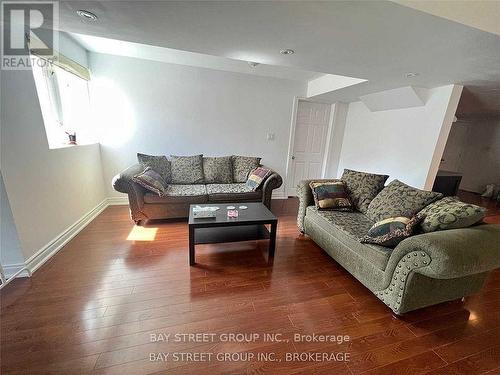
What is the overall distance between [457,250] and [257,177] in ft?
7.87

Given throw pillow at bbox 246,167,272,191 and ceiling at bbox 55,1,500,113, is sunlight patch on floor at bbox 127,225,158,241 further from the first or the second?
ceiling at bbox 55,1,500,113

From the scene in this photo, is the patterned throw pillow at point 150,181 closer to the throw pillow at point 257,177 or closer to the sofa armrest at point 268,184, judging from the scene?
the throw pillow at point 257,177

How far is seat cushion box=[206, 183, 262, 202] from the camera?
3.08 m

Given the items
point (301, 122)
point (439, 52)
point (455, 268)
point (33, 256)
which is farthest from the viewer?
point (301, 122)

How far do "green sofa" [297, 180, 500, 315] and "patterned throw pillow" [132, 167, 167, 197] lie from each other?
7.43ft

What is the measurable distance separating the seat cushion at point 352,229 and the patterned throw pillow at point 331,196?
73 millimetres

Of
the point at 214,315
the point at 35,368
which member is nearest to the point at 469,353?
the point at 214,315

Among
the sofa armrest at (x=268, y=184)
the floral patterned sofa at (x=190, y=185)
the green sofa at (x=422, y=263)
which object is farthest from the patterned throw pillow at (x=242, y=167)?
the green sofa at (x=422, y=263)

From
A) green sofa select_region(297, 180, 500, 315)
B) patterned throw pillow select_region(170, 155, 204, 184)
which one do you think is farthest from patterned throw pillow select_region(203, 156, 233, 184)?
green sofa select_region(297, 180, 500, 315)

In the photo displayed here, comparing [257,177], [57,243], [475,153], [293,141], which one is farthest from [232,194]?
[475,153]

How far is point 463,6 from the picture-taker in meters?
1.28

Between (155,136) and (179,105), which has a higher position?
(179,105)

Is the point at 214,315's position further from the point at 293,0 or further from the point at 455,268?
the point at 293,0

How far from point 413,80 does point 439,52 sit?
0.93 m
